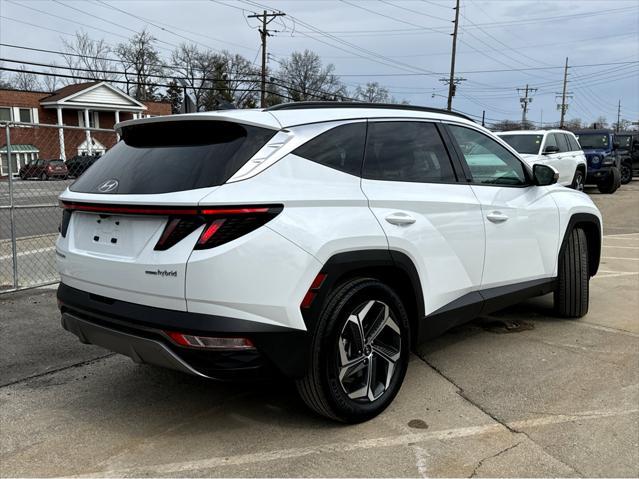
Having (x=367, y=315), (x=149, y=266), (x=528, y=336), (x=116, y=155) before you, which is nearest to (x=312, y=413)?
(x=367, y=315)

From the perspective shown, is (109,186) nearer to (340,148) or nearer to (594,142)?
(340,148)

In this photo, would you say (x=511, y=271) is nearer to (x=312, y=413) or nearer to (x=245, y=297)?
(x=312, y=413)

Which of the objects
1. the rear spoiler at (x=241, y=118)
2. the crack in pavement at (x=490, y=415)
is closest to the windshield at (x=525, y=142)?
the crack in pavement at (x=490, y=415)

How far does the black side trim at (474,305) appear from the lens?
3.70m

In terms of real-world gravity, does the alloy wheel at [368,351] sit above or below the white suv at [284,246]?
below

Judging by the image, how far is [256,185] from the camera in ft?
9.00

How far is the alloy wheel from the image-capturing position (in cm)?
316

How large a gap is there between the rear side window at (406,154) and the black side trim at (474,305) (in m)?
0.85

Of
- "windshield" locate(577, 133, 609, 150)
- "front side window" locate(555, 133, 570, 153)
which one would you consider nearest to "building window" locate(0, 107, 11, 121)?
"windshield" locate(577, 133, 609, 150)

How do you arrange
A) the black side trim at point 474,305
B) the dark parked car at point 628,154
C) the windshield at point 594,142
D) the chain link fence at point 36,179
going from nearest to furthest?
the black side trim at point 474,305 → the chain link fence at point 36,179 → the windshield at point 594,142 → the dark parked car at point 628,154

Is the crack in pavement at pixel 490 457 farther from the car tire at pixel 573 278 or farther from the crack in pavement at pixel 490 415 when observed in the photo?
the car tire at pixel 573 278

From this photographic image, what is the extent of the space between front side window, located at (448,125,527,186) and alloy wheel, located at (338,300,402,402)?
1425 mm

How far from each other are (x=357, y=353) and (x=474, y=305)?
119 cm

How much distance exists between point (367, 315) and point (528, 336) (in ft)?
7.64
